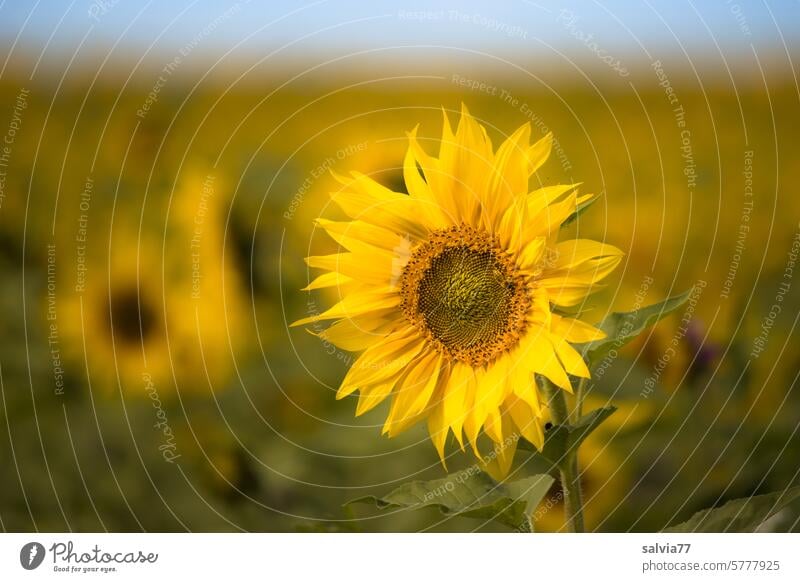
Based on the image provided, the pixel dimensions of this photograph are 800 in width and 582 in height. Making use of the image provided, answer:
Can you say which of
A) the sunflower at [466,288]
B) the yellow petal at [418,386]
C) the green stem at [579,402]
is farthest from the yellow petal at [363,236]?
the green stem at [579,402]

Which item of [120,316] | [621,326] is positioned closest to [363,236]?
[621,326]

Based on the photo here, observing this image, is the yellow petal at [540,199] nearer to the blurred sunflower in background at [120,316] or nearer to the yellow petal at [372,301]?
the yellow petal at [372,301]

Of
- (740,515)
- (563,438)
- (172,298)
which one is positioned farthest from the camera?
(172,298)

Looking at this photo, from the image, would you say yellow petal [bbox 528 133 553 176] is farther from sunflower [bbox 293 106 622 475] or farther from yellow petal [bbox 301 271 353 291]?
yellow petal [bbox 301 271 353 291]

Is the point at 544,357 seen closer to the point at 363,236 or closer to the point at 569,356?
the point at 569,356

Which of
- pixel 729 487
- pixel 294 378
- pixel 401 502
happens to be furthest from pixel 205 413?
pixel 729 487
